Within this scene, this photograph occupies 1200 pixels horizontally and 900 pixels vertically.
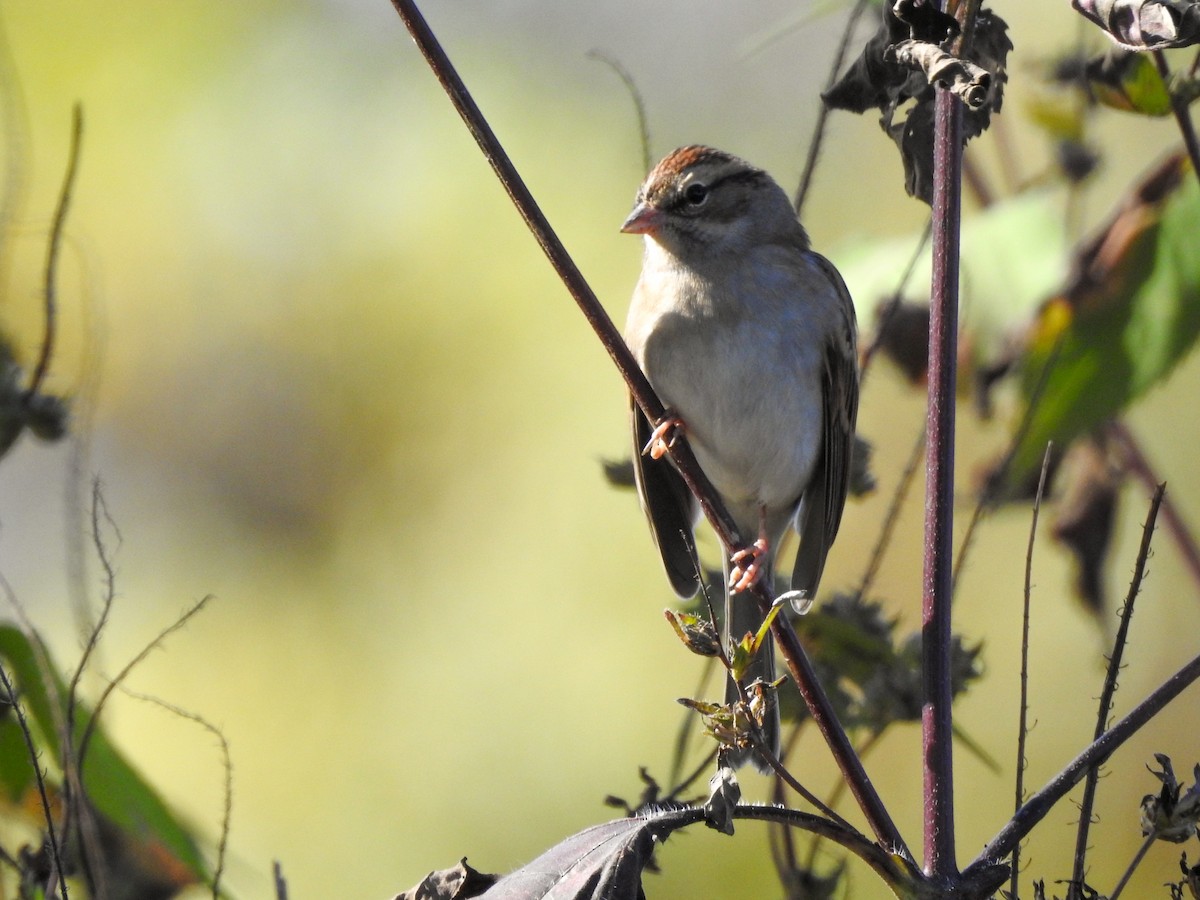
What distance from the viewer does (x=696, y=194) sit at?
9.09 ft

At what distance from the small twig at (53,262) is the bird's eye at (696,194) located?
1315 mm

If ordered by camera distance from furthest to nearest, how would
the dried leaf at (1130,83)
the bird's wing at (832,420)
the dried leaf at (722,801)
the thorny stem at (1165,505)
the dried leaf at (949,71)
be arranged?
1. the bird's wing at (832,420)
2. the thorny stem at (1165,505)
3. the dried leaf at (1130,83)
4. the dried leaf at (949,71)
5. the dried leaf at (722,801)

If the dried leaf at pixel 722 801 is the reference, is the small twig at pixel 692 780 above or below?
below

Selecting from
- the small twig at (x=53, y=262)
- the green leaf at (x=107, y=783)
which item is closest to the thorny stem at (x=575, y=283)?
the small twig at (x=53, y=262)

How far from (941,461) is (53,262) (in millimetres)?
1042

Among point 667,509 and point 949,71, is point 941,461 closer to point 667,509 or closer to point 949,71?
point 949,71

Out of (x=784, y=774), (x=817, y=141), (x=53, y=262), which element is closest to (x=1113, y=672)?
(x=784, y=774)

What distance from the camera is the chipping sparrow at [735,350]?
2.65 m

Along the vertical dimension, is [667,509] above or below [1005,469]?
above

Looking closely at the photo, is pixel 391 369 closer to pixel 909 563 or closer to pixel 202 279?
pixel 202 279

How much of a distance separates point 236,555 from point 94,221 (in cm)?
115

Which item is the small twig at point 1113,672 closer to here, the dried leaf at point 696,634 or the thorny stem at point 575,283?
the thorny stem at point 575,283

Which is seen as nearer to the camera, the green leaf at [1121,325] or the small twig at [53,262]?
the small twig at [53,262]

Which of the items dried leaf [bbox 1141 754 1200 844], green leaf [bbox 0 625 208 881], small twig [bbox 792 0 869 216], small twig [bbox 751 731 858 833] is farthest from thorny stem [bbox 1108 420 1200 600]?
green leaf [bbox 0 625 208 881]
